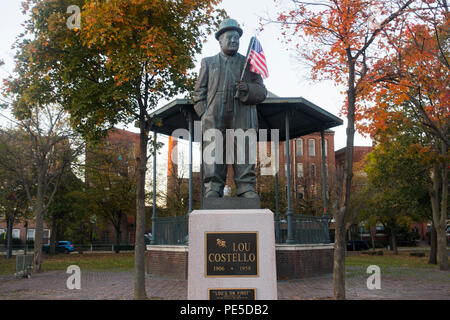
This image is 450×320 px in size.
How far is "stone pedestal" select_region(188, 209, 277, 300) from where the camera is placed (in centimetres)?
500

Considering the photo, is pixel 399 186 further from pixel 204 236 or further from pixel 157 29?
pixel 204 236

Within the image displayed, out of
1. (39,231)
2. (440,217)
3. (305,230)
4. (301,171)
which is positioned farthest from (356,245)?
(39,231)

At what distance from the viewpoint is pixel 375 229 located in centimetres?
5266

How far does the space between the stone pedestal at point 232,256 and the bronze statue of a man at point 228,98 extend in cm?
62

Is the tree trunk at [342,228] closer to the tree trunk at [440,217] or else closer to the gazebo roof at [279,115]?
the gazebo roof at [279,115]

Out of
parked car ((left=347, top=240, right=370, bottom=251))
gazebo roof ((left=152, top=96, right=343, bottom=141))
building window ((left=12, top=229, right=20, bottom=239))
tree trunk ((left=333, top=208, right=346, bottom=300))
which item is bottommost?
parked car ((left=347, top=240, right=370, bottom=251))

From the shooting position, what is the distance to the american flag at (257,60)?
228 inches

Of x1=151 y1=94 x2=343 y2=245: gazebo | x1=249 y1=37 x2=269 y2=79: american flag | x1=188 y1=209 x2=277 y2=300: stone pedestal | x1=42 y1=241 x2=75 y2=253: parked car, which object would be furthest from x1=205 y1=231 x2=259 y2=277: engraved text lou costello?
x1=42 y1=241 x2=75 y2=253: parked car

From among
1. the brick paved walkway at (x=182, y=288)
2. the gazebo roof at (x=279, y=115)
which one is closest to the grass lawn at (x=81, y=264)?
the brick paved walkway at (x=182, y=288)

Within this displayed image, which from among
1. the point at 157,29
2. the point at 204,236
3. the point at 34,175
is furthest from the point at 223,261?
the point at 34,175

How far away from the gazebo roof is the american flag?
27.9ft

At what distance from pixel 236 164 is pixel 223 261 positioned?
1461mm

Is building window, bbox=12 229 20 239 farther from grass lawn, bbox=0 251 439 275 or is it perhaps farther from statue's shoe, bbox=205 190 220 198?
statue's shoe, bbox=205 190 220 198

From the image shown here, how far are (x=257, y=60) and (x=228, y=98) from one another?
682 mm
